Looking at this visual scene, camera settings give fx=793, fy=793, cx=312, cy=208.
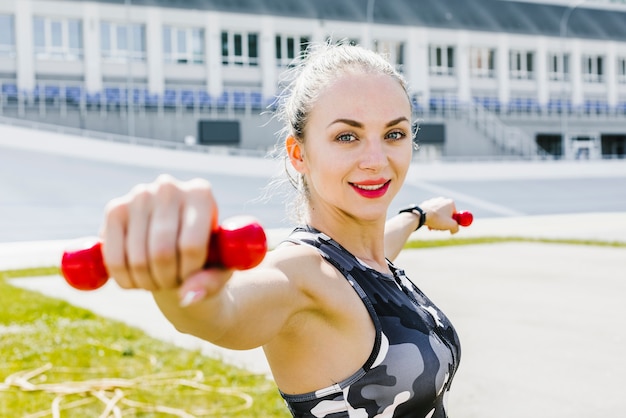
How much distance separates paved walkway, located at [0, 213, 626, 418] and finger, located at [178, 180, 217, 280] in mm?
3851

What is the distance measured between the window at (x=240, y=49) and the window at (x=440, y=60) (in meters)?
11.4

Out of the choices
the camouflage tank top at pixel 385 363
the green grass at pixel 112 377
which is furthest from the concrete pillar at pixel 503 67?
the camouflage tank top at pixel 385 363

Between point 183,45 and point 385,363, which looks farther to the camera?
A: point 183,45

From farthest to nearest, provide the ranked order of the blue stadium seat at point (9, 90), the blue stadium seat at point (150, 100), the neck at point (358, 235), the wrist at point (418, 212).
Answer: the blue stadium seat at point (150, 100), the blue stadium seat at point (9, 90), the wrist at point (418, 212), the neck at point (358, 235)

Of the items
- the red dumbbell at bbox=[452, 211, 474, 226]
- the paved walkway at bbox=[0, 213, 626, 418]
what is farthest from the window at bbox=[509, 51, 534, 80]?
the red dumbbell at bbox=[452, 211, 474, 226]

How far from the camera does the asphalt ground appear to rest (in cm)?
500

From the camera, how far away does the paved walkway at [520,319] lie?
4906mm

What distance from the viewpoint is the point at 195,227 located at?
99cm

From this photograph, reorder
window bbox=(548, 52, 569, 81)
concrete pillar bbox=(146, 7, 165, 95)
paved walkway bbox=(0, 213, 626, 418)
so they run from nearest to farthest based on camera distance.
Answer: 1. paved walkway bbox=(0, 213, 626, 418)
2. concrete pillar bbox=(146, 7, 165, 95)
3. window bbox=(548, 52, 569, 81)

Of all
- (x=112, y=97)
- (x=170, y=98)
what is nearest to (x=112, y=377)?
(x=112, y=97)

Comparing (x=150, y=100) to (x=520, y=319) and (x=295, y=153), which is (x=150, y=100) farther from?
(x=295, y=153)

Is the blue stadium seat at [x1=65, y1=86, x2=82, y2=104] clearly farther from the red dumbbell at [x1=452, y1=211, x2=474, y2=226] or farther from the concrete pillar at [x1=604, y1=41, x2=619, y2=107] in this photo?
the concrete pillar at [x1=604, y1=41, x2=619, y2=107]

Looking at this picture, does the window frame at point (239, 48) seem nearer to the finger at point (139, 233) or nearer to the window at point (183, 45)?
the window at point (183, 45)

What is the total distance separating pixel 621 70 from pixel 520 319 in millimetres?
54211
